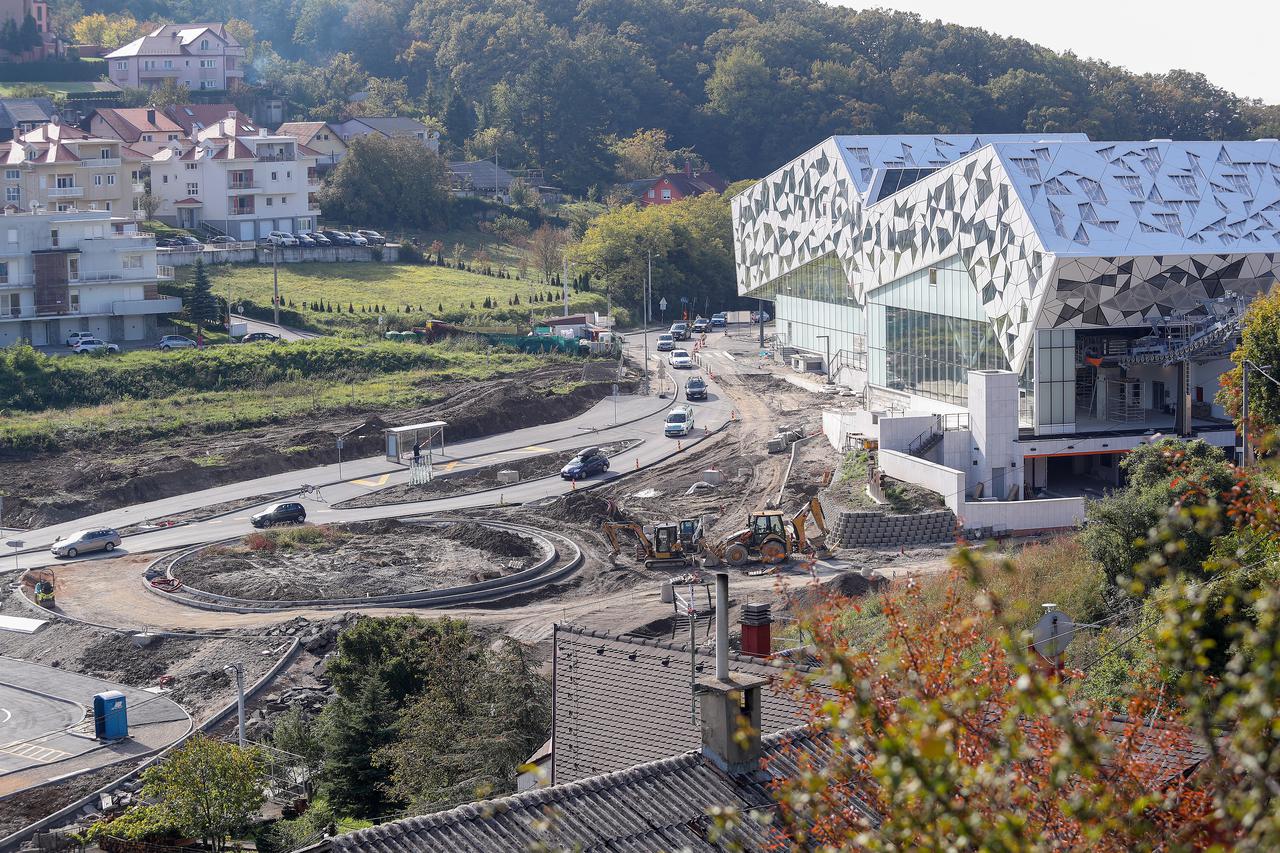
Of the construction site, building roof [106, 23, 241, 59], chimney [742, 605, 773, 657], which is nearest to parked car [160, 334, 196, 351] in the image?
the construction site

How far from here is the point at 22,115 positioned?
108250 millimetres

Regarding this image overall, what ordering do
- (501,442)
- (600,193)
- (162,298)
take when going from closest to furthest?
(501,442), (162,298), (600,193)

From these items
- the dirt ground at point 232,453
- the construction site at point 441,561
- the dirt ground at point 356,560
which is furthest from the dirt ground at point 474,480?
the dirt ground at point 232,453

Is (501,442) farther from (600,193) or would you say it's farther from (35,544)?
(600,193)

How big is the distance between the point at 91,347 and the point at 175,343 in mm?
3654

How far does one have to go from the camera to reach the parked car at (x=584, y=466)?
182ft

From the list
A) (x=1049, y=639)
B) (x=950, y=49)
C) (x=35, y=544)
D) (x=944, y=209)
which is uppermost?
(x=950, y=49)

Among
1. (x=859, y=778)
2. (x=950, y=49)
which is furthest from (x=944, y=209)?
(x=950, y=49)

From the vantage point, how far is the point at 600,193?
128375 mm

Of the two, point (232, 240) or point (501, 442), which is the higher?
point (232, 240)

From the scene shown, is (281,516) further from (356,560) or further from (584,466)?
(584,466)

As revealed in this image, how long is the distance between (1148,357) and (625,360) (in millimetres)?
33122

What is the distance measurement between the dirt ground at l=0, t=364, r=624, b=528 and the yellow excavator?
57.6 ft

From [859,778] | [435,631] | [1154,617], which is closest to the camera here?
[859,778]
